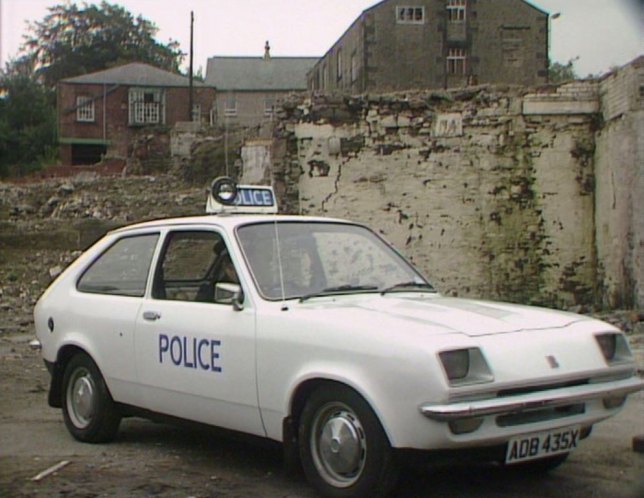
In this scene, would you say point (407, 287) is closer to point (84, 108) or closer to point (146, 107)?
point (84, 108)

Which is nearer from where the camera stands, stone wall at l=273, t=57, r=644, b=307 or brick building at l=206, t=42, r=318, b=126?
stone wall at l=273, t=57, r=644, b=307

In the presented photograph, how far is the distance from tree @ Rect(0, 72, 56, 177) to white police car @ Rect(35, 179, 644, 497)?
25.5 m

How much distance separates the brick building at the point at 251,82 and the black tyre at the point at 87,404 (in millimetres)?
47170

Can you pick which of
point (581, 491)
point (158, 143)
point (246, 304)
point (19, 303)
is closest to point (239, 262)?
point (246, 304)

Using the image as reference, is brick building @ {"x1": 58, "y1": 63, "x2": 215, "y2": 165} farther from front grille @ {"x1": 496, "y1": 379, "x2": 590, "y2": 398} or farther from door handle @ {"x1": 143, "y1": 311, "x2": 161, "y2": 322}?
front grille @ {"x1": 496, "y1": 379, "x2": 590, "y2": 398}

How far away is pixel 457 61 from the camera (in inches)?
1513

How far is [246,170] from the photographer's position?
19766 millimetres

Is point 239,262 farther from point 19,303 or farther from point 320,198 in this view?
point 19,303

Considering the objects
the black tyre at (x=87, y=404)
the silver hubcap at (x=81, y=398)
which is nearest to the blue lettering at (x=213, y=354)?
the black tyre at (x=87, y=404)

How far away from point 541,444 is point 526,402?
1.04ft

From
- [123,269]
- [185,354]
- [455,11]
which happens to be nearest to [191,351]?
[185,354]

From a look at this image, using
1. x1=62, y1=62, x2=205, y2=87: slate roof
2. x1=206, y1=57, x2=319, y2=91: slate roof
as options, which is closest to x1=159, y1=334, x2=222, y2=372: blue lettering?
x1=62, y1=62, x2=205, y2=87: slate roof

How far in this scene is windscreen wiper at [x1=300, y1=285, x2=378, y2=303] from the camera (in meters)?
5.54

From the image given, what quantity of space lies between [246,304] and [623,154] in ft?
34.6
